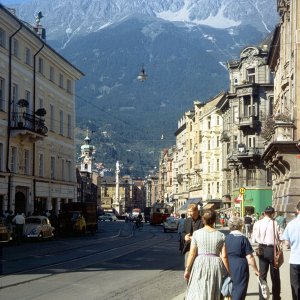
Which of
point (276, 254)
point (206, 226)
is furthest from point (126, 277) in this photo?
point (206, 226)

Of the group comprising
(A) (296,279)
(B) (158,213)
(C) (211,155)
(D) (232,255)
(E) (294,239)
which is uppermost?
(C) (211,155)

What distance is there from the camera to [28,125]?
148 feet

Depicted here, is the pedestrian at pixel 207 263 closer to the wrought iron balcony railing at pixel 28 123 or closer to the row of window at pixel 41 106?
the row of window at pixel 41 106

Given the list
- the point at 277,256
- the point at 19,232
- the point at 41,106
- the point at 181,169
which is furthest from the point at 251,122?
the point at 181,169

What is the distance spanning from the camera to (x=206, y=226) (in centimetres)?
925

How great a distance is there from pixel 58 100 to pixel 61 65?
2840 millimetres

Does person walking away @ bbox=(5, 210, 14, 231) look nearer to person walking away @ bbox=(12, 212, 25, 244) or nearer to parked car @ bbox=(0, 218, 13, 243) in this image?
person walking away @ bbox=(12, 212, 25, 244)

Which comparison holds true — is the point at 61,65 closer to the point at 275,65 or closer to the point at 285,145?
the point at 275,65

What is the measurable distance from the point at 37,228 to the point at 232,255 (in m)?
28.4

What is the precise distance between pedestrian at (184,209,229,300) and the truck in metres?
39.3

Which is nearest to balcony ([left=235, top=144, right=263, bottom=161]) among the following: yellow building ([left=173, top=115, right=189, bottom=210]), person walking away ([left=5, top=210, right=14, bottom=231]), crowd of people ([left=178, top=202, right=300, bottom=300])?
→ person walking away ([left=5, top=210, right=14, bottom=231])

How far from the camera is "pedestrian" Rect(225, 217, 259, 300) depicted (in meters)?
10.4

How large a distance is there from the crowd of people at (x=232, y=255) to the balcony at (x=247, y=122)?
57.0m

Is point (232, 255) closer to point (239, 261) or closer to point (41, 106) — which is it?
point (239, 261)
